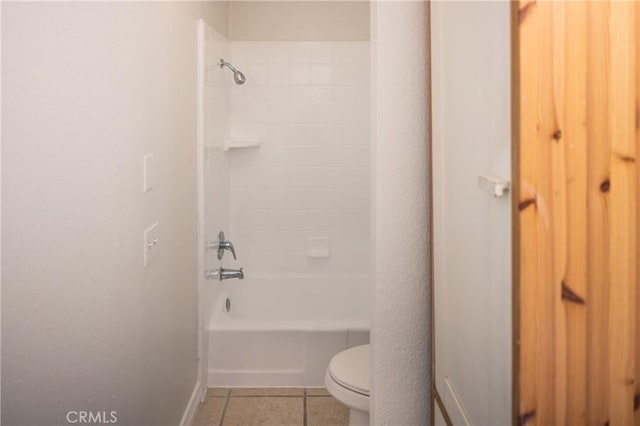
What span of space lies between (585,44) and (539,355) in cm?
53

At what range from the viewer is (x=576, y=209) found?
1159 millimetres

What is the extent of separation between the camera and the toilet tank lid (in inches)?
94.9

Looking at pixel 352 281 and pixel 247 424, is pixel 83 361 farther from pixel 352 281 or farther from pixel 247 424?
pixel 352 281

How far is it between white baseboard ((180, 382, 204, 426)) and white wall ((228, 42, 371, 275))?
43.9 inches

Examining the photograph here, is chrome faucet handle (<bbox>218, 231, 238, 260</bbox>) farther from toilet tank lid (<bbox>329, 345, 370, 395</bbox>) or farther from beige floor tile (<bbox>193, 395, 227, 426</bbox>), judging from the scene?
toilet tank lid (<bbox>329, 345, 370, 395</bbox>)

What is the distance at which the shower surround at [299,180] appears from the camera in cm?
398

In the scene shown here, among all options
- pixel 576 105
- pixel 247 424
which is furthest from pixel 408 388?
pixel 247 424

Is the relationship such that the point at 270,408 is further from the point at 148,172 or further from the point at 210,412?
the point at 148,172

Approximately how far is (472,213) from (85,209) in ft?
2.98

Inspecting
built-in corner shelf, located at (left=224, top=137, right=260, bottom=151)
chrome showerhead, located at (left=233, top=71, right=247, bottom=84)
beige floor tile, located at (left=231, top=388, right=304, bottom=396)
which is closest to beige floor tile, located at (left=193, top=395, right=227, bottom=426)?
beige floor tile, located at (left=231, top=388, right=304, bottom=396)

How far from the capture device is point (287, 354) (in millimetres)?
3346

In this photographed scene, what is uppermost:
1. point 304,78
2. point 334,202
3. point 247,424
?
point 304,78

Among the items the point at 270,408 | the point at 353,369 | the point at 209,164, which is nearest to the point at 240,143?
the point at 209,164
